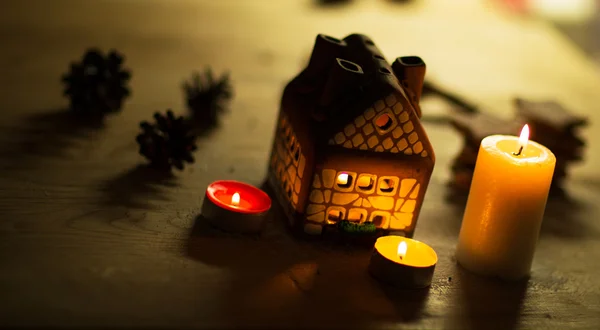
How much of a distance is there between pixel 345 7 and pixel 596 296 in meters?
1.81

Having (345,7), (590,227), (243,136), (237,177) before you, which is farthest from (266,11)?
(590,227)

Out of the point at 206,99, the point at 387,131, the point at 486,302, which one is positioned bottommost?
the point at 486,302

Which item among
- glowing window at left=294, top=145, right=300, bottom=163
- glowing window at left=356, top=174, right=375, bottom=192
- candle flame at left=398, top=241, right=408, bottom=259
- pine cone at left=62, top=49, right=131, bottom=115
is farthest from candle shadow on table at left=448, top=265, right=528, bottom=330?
pine cone at left=62, top=49, right=131, bottom=115

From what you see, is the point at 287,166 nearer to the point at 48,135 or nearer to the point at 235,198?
the point at 235,198

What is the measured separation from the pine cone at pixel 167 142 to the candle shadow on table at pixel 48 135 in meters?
0.17

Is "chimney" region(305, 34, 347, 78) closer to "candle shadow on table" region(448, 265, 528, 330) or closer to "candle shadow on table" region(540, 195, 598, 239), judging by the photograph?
"candle shadow on table" region(448, 265, 528, 330)

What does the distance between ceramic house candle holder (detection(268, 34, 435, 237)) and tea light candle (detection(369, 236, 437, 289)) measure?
5 cm

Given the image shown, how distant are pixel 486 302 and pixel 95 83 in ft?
3.18

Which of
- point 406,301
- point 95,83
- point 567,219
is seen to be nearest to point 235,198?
point 406,301

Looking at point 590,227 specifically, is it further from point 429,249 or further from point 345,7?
point 345,7

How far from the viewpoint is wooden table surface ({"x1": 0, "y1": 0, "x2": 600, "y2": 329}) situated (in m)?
1.05

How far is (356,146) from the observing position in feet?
4.00

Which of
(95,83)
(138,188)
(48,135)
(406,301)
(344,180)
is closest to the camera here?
(406,301)

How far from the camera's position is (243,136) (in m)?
1.68
